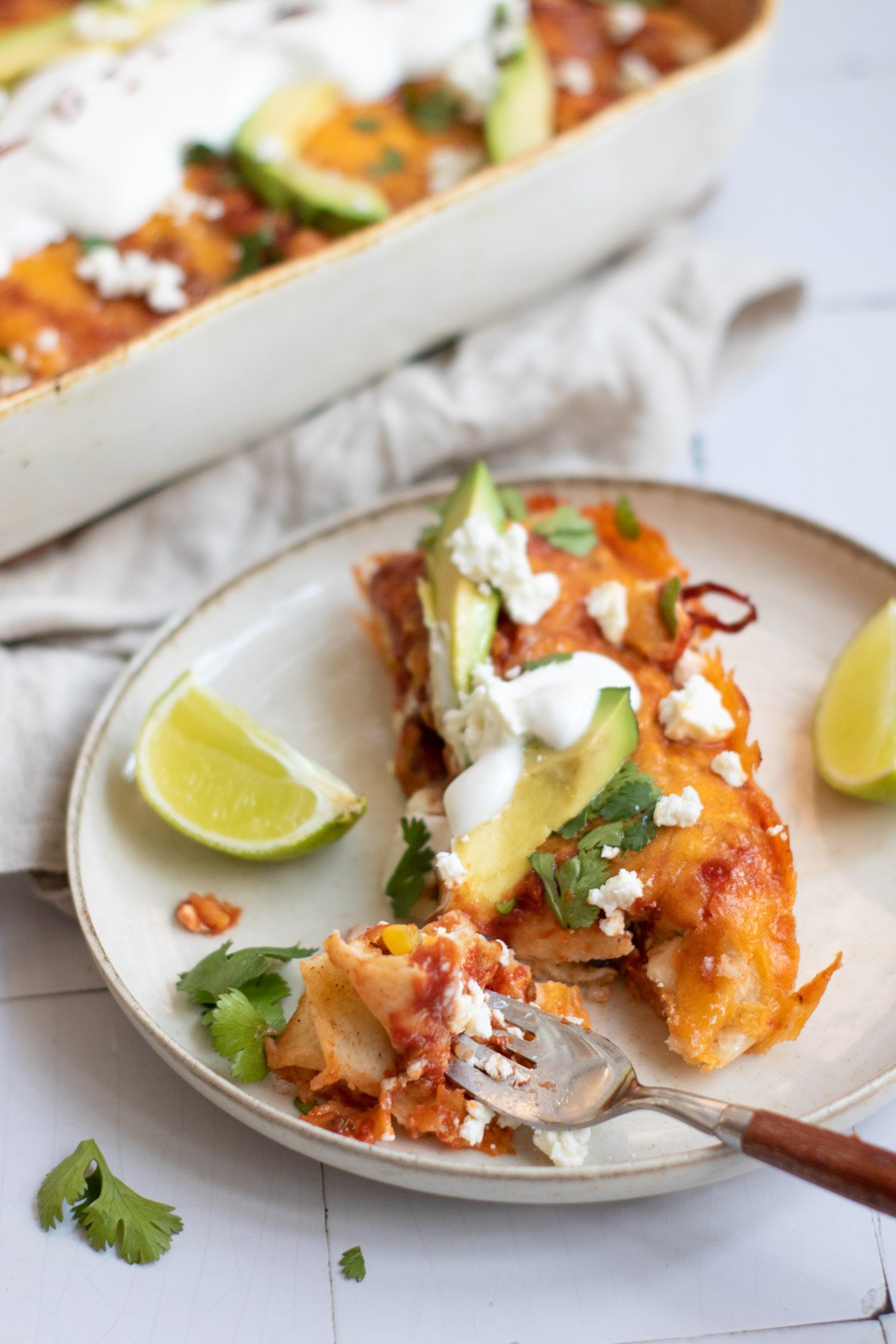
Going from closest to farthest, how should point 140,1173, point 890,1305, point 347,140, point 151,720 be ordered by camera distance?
point 890,1305
point 140,1173
point 151,720
point 347,140

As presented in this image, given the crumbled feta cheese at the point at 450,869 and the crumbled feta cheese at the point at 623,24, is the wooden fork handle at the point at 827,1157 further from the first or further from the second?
the crumbled feta cheese at the point at 623,24

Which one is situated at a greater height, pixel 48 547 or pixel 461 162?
pixel 461 162

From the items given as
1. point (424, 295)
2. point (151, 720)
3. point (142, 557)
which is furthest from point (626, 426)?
point (151, 720)

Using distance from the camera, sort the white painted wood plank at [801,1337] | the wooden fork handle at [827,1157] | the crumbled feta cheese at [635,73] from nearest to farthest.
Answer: the wooden fork handle at [827,1157] < the white painted wood plank at [801,1337] < the crumbled feta cheese at [635,73]

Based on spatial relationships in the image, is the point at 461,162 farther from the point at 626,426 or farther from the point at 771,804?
the point at 771,804

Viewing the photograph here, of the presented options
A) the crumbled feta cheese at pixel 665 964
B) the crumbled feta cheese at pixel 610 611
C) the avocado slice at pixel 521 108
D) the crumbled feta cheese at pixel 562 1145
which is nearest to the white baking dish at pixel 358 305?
the avocado slice at pixel 521 108

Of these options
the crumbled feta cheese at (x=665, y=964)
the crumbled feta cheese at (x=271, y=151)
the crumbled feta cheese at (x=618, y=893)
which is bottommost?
the crumbled feta cheese at (x=665, y=964)

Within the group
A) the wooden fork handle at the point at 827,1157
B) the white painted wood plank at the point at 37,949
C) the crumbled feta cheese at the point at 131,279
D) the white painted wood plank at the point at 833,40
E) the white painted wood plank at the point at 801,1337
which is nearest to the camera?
the wooden fork handle at the point at 827,1157
